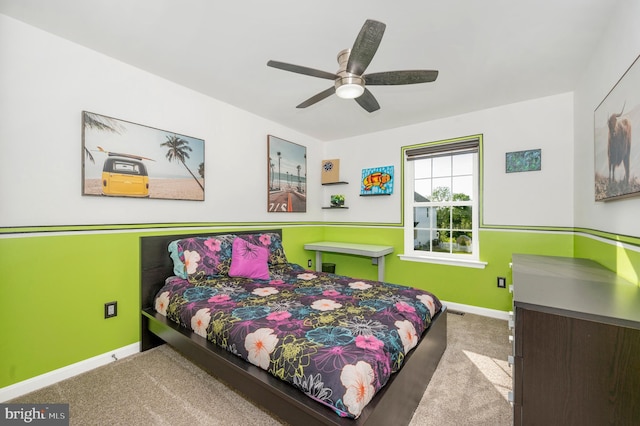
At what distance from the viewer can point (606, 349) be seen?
3.14 ft

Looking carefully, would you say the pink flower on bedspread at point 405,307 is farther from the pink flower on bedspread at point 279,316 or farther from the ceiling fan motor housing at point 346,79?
the ceiling fan motor housing at point 346,79

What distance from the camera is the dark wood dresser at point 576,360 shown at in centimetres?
93

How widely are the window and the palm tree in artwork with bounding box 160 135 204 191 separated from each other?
277cm

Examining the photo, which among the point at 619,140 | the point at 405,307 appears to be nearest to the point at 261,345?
the point at 405,307

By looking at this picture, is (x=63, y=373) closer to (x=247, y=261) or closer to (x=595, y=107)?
(x=247, y=261)

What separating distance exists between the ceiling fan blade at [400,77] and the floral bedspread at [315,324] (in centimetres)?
154

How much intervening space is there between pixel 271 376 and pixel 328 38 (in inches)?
87.4

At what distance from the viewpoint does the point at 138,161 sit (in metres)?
2.42

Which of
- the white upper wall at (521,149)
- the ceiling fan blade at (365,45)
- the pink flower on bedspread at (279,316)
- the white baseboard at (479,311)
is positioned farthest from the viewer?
the white baseboard at (479,311)

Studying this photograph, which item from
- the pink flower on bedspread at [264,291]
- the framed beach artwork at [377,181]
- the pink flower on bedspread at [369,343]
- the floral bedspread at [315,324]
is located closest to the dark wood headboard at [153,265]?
the floral bedspread at [315,324]

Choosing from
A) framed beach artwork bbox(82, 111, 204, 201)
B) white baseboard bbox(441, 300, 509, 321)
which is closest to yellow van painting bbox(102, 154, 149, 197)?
framed beach artwork bbox(82, 111, 204, 201)

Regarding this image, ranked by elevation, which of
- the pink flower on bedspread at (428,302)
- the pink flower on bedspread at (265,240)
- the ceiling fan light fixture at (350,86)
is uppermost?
the ceiling fan light fixture at (350,86)

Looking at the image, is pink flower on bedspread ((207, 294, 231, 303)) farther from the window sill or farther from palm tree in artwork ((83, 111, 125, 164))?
the window sill

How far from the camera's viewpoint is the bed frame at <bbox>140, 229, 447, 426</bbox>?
123 cm
